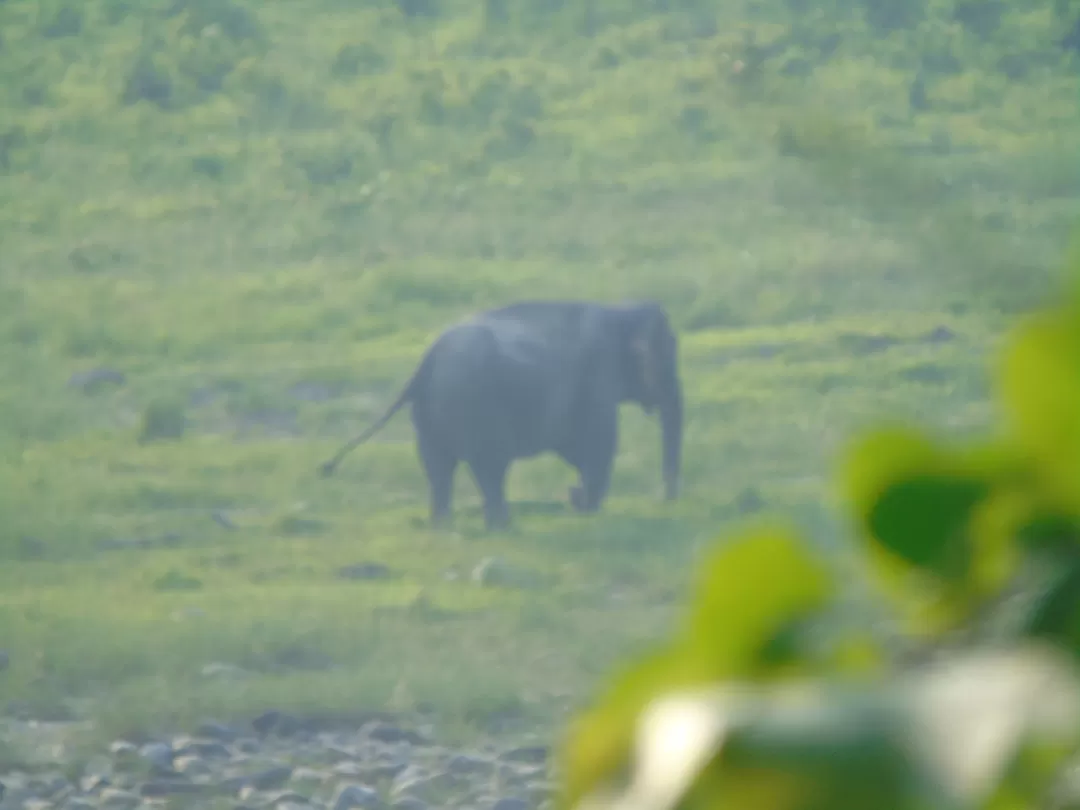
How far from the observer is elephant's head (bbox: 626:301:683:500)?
3.71 metres

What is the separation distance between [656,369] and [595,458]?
0.23m

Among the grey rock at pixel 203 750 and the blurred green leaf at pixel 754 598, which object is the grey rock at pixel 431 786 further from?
the blurred green leaf at pixel 754 598

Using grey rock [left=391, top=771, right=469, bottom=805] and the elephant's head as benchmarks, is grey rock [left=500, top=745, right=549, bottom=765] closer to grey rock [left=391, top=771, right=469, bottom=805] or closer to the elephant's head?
grey rock [left=391, top=771, right=469, bottom=805]

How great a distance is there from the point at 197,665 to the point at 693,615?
2.76 metres

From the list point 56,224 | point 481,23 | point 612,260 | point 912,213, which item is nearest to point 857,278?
point 612,260

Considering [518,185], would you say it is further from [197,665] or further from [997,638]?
[997,638]

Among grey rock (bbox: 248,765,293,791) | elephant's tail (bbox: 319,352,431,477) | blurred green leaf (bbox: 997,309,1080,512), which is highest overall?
blurred green leaf (bbox: 997,309,1080,512)

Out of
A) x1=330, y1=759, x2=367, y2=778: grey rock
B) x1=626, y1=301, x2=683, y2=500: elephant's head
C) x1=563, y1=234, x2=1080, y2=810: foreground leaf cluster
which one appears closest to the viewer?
x1=563, y1=234, x2=1080, y2=810: foreground leaf cluster

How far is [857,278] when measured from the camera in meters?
3.99

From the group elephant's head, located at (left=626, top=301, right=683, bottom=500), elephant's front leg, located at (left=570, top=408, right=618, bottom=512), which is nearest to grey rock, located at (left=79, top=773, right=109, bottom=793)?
elephant's front leg, located at (left=570, top=408, right=618, bottom=512)

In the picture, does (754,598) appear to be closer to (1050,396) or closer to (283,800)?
(1050,396)

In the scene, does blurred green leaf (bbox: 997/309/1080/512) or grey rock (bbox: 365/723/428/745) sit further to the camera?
grey rock (bbox: 365/723/428/745)

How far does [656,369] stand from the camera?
374 centimetres

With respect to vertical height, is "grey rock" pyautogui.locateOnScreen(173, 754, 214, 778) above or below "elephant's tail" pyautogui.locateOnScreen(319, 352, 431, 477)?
below
